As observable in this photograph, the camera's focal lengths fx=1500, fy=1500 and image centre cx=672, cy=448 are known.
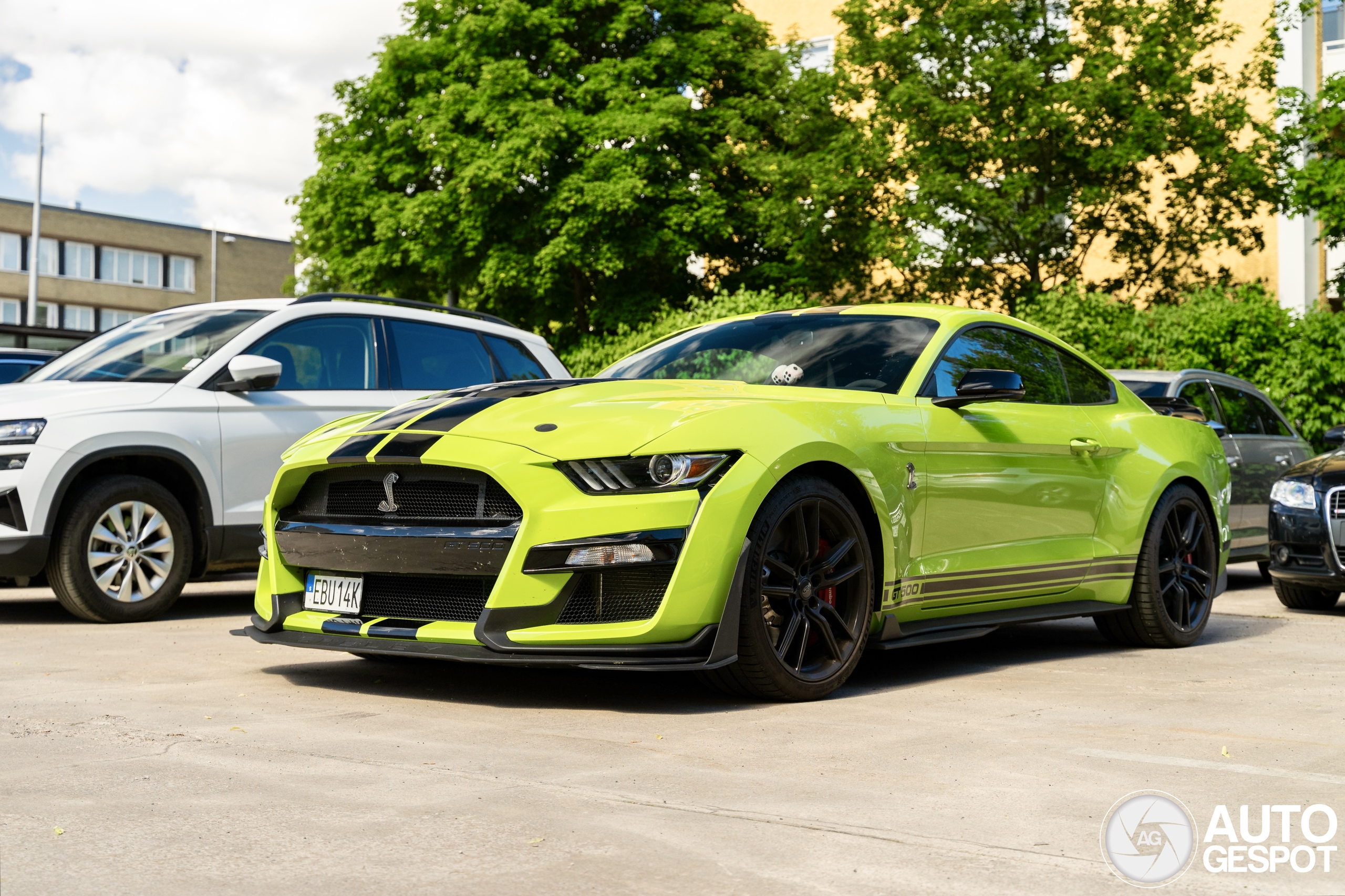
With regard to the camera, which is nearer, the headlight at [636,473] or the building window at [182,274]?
the headlight at [636,473]

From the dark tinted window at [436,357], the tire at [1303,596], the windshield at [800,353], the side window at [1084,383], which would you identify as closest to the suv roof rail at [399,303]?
the dark tinted window at [436,357]

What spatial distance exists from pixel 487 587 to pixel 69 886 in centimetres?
230

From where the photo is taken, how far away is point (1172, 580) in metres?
7.77

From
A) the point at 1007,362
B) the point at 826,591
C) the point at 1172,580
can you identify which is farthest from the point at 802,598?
the point at 1172,580

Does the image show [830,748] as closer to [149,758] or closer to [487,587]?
[487,587]

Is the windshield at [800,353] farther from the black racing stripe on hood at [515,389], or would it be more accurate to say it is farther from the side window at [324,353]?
the side window at [324,353]

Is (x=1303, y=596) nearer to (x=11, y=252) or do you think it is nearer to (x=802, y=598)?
(x=802, y=598)

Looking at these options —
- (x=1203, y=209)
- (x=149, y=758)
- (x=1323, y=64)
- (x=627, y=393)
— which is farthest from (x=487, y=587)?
(x=1323, y=64)

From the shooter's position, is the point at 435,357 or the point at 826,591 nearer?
the point at 826,591

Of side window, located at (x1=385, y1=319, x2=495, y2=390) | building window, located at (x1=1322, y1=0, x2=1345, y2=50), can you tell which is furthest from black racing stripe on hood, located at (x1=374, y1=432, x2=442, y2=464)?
building window, located at (x1=1322, y1=0, x2=1345, y2=50)

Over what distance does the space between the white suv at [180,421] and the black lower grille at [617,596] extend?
10.3 feet

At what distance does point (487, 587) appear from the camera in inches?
209

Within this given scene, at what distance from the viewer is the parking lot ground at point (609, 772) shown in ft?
10.9

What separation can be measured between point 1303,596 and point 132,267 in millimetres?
73967
